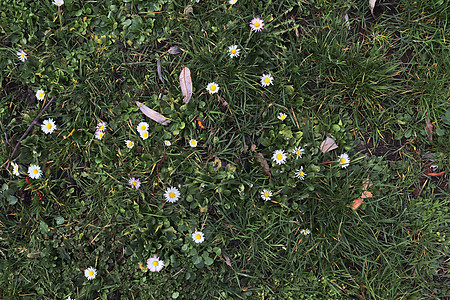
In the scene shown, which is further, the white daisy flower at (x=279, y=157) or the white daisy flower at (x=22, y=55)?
the white daisy flower at (x=22, y=55)

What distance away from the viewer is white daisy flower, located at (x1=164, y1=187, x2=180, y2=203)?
2.24 m

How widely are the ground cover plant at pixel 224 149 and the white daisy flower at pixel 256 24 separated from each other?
0.01 meters

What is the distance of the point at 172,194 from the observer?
2242 millimetres

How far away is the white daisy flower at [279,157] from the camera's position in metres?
2.24

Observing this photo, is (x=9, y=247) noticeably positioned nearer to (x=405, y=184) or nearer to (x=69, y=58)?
(x=69, y=58)

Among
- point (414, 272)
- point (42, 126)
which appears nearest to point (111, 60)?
point (42, 126)

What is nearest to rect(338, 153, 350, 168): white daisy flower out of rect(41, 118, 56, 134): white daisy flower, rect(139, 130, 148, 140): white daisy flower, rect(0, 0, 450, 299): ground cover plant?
rect(0, 0, 450, 299): ground cover plant

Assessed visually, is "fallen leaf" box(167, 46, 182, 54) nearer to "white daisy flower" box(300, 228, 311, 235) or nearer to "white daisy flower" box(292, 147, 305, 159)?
"white daisy flower" box(292, 147, 305, 159)

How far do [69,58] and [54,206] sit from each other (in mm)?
1148

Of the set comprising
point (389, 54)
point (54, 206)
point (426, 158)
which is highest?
point (389, 54)

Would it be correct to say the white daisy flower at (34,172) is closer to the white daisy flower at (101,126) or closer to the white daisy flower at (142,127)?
the white daisy flower at (101,126)

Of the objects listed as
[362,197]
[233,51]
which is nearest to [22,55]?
[233,51]

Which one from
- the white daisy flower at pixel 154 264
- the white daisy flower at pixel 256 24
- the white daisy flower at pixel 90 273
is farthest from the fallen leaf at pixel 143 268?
the white daisy flower at pixel 256 24

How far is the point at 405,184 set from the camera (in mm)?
2346
